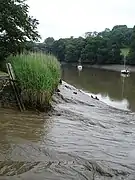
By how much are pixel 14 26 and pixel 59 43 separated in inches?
3339

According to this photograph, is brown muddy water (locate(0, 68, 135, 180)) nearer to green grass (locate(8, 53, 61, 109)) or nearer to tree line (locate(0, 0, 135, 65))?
green grass (locate(8, 53, 61, 109))

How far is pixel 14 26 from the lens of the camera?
12.9 meters

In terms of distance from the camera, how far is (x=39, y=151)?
19.4 feet

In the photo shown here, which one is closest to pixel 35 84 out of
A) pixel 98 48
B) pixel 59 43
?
pixel 98 48

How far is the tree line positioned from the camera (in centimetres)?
1288

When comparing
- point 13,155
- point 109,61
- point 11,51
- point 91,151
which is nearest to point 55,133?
point 91,151

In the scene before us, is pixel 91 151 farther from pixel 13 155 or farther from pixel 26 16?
pixel 26 16

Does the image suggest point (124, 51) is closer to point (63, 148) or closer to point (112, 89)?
point (112, 89)

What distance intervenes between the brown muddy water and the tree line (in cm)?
487

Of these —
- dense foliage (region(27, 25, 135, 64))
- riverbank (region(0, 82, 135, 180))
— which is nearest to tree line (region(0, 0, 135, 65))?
dense foliage (region(27, 25, 135, 64))

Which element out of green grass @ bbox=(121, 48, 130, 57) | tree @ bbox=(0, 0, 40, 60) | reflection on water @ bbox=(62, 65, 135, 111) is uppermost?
tree @ bbox=(0, 0, 40, 60)

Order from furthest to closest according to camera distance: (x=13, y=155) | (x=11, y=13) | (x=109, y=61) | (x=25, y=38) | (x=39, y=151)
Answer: (x=109, y=61) < (x=25, y=38) < (x=11, y=13) < (x=39, y=151) < (x=13, y=155)

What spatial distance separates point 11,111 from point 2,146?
3.29 meters

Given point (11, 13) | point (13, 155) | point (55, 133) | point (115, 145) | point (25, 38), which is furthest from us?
point (25, 38)
